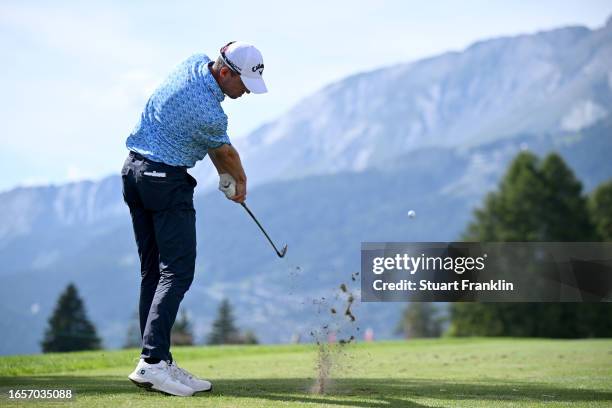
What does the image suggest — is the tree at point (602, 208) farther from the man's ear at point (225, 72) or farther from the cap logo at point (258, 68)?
the man's ear at point (225, 72)

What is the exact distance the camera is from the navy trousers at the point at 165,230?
24.6 feet

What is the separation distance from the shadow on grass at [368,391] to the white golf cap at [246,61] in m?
2.38

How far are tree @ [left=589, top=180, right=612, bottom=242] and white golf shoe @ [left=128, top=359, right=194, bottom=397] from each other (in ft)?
222

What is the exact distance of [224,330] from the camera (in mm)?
128250

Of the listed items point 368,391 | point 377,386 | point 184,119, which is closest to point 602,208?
point 377,386

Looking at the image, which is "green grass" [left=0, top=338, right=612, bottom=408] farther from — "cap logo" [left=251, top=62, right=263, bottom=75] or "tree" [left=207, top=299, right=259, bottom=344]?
"tree" [left=207, top=299, right=259, bottom=344]

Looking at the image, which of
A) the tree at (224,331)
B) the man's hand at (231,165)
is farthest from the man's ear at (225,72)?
the tree at (224,331)

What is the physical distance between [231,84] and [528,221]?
217 ft

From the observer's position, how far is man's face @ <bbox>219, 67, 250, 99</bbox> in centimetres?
759

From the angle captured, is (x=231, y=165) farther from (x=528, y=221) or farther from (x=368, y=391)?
(x=528, y=221)

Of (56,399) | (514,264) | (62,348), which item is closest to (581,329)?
(514,264)

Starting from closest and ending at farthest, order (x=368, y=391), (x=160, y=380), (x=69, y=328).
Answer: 1. (x=160, y=380)
2. (x=368, y=391)
3. (x=69, y=328)

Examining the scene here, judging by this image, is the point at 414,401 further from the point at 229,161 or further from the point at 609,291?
the point at 609,291

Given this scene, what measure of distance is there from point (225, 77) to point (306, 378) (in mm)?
3746
